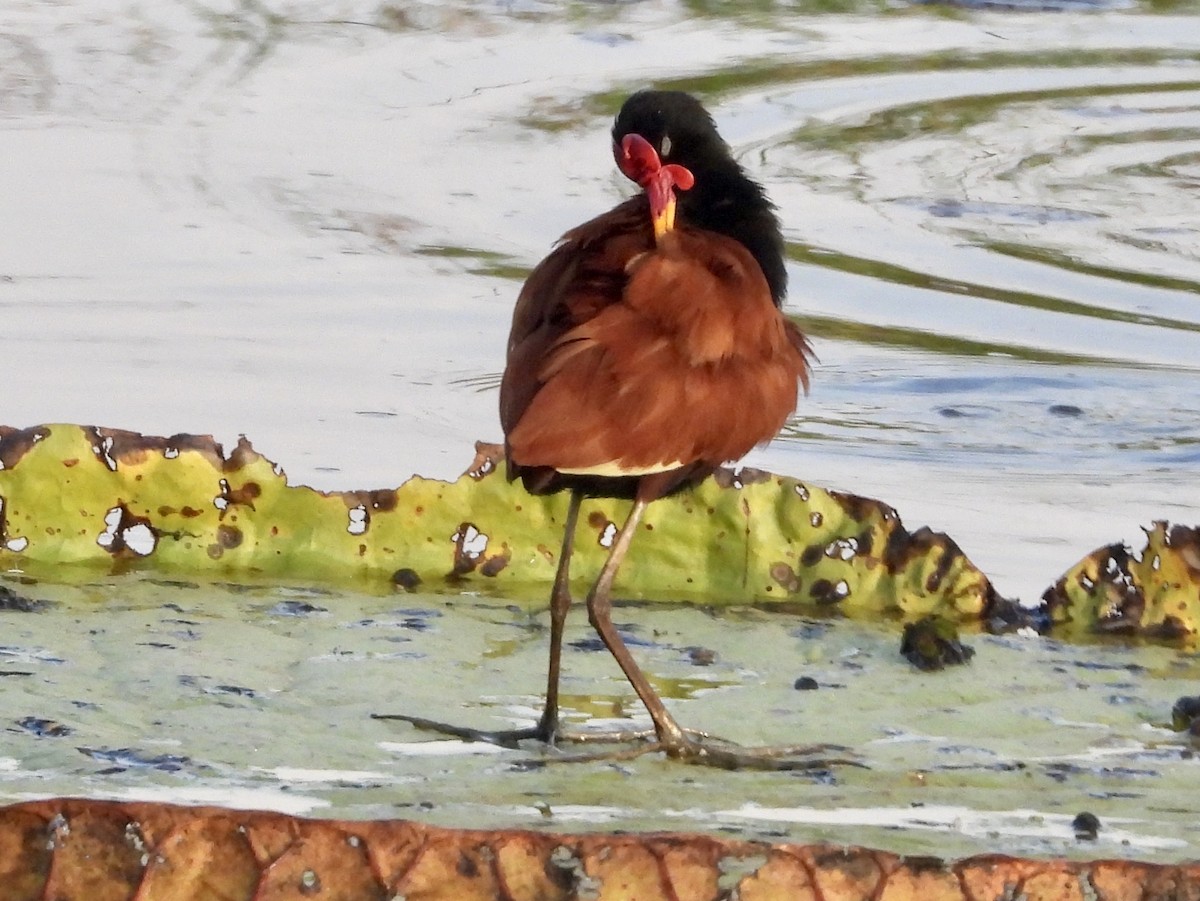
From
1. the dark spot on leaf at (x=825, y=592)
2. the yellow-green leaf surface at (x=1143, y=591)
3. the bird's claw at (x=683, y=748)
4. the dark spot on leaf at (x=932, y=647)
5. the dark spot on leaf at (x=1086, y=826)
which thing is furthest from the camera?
the dark spot on leaf at (x=825, y=592)

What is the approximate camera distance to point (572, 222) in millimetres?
6055

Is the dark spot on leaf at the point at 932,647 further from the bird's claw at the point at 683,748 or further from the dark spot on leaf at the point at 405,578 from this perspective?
the dark spot on leaf at the point at 405,578

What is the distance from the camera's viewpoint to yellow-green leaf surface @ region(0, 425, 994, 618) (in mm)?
3314

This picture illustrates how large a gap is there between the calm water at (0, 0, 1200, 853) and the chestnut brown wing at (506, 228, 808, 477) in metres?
0.70

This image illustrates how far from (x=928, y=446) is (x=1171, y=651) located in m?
1.43

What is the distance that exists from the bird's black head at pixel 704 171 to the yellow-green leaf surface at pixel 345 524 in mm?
348

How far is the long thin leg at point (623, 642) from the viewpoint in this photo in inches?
113

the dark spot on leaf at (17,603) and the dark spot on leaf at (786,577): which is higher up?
the dark spot on leaf at (786,577)

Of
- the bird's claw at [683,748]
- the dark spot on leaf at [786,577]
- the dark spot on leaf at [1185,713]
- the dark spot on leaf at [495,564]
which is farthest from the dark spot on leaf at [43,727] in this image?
the dark spot on leaf at [1185,713]

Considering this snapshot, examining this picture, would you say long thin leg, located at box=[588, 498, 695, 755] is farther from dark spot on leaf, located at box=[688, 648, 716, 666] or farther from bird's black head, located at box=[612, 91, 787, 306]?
bird's black head, located at box=[612, 91, 787, 306]

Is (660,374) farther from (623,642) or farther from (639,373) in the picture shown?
(623,642)

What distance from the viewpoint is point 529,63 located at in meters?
7.20

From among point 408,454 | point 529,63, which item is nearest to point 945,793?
point 408,454

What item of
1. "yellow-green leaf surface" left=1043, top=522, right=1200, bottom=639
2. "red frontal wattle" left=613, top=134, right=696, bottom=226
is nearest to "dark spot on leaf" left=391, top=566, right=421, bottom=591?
"red frontal wattle" left=613, top=134, right=696, bottom=226
